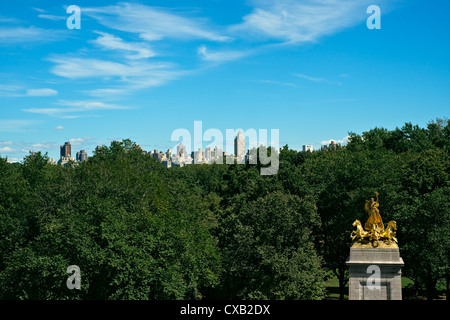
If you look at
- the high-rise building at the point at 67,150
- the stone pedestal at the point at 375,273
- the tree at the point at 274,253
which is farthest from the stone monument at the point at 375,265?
the high-rise building at the point at 67,150

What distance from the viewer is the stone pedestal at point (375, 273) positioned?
27.3 meters

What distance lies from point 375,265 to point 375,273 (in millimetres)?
451

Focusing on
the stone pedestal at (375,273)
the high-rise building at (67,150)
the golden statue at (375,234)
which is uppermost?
the high-rise building at (67,150)

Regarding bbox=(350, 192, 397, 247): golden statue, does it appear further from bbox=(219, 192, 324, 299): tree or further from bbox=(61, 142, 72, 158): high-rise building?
bbox=(61, 142, 72, 158): high-rise building

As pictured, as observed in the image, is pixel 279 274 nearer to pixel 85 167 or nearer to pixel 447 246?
pixel 447 246

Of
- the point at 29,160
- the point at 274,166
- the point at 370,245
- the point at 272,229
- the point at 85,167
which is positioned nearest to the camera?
the point at 370,245

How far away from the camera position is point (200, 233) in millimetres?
37375

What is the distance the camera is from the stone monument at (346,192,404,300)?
89.7 ft

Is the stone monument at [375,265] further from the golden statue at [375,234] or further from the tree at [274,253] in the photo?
the tree at [274,253]

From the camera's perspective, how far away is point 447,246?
3584 cm

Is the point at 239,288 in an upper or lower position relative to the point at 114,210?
lower

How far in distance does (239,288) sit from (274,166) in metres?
29.4

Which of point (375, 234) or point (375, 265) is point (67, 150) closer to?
point (375, 234)

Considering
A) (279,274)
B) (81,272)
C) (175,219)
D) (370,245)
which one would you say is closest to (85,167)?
(175,219)
